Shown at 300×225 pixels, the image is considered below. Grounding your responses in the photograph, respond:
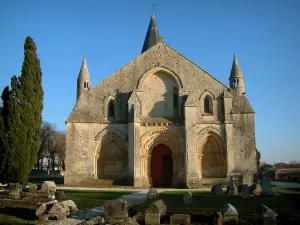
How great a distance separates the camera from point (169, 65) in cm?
2753

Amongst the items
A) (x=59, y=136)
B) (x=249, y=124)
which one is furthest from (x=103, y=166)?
(x=59, y=136)

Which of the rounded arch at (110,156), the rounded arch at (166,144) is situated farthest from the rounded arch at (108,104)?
the rounded arch at (166,144)

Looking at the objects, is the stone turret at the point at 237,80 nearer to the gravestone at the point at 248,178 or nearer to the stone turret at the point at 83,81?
the gravestone at the point at 248,178

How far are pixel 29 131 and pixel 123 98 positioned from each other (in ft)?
27.9

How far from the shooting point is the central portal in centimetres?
2752

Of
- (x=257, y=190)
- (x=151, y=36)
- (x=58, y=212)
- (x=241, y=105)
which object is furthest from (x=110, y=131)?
(x=151, y=36)

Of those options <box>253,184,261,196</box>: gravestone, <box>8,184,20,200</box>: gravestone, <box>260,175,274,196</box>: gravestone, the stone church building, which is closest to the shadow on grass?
<box>8,184,20,200</box>: gravestone

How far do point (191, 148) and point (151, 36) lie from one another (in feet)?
65.8

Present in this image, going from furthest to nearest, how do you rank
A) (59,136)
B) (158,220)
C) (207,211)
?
(59,136) < (207,211) < (158,220)

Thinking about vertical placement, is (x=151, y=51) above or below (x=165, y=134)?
above

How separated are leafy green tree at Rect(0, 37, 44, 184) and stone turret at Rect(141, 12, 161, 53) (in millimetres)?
20225

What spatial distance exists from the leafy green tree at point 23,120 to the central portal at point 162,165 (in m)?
10.1

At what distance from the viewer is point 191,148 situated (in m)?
25.3

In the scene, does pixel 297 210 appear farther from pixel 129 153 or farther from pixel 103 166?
pixel 103 166
